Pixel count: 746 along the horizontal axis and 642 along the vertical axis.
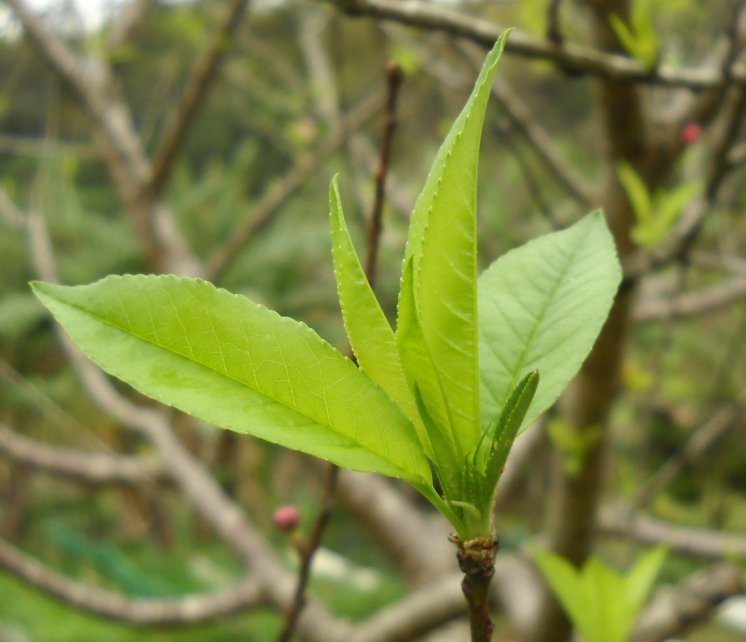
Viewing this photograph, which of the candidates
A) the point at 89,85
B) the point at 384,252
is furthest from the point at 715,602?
the point at 384,252

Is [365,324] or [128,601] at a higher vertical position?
[365,324]

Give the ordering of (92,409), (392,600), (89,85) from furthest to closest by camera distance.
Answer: (92,409), (392,600), (89,85)

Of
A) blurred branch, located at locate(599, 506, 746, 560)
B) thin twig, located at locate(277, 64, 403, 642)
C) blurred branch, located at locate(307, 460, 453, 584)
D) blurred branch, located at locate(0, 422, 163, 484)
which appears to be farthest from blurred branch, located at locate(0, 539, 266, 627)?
thin twig, located at locate(277, 64, 403, 642)

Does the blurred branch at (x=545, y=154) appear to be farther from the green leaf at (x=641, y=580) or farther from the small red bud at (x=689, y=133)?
the green leaf at (x=641, y=580)

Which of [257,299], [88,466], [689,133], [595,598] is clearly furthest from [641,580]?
[257,299]

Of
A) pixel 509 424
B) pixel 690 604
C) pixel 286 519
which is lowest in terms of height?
pixel 690 604

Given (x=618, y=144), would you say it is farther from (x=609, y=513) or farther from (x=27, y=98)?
(x=27, y=98)

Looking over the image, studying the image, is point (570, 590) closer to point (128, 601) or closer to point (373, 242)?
point (373, 242)
